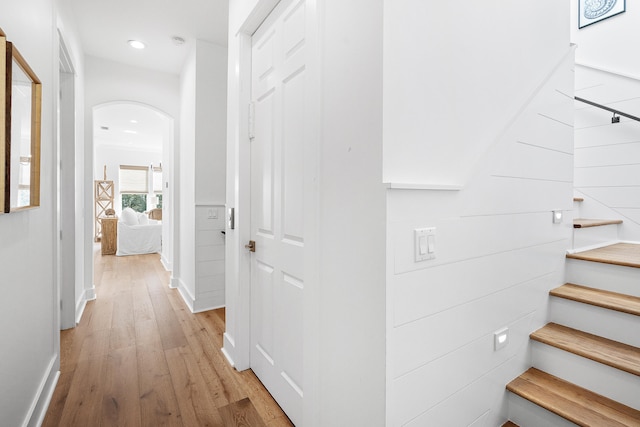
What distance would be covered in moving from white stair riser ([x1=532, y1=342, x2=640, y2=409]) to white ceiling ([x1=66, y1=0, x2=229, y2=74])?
11.6ft

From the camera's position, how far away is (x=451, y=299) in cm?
118

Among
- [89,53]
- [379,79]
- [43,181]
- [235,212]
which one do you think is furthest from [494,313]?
[89,53]

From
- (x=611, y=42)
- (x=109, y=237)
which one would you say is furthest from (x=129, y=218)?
(x=611, y=42)

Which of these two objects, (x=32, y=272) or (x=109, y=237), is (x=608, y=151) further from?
(x=109, y=237)

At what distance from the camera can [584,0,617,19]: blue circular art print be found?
2600 mm

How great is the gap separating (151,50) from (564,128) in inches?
162

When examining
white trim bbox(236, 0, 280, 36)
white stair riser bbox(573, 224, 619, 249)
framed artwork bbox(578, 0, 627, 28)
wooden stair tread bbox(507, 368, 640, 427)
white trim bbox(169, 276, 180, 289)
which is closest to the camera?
wooden stair tread bbox(507, 368, 640, 427)

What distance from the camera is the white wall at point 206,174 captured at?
325cm

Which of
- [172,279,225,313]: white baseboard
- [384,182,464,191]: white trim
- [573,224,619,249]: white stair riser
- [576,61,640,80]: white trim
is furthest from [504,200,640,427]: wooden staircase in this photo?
[172,279,225,313]: white baseboard

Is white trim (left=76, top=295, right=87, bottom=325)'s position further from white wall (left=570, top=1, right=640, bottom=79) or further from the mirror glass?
white wall (left=570, top=1, right=640, bottom=79)

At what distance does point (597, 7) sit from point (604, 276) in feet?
8.37

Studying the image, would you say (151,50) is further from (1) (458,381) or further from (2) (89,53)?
(1) (458,381)

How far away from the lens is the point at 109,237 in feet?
21.4

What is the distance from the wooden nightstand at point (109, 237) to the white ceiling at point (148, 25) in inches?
164
